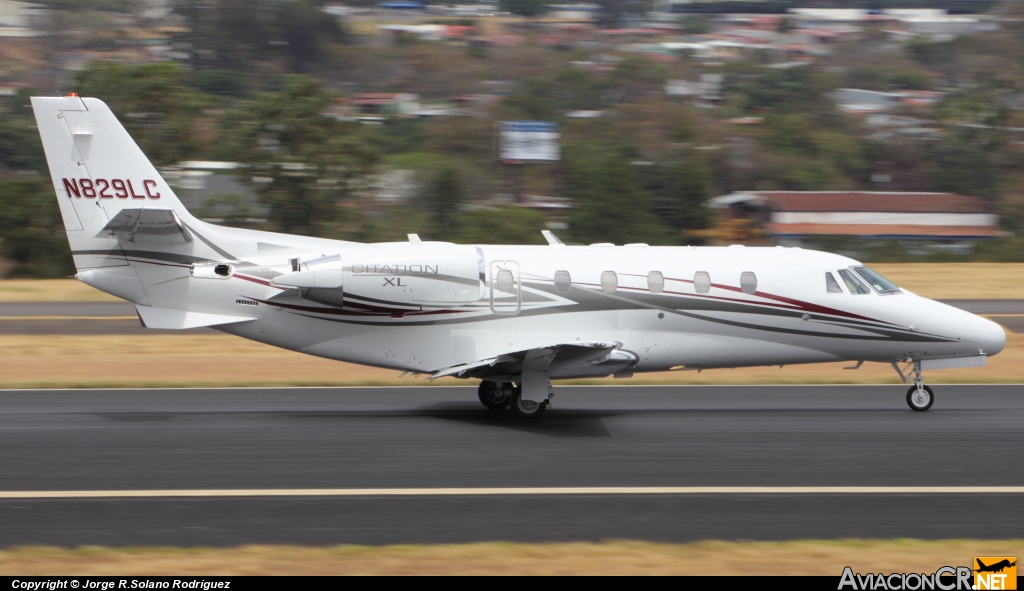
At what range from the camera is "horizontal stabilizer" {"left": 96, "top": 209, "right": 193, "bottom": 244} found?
615 inches

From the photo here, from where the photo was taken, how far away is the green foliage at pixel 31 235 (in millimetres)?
44812

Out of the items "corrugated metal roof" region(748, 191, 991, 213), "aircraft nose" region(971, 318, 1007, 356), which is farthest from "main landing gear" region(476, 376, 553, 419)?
"corrugated metal roof" region(748, 191, 991, 213)

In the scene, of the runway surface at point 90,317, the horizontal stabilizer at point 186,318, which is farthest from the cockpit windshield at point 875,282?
the runway surface at point 90,317

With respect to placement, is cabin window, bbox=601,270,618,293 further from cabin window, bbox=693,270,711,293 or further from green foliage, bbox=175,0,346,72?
green foliage, bbox=175,0,346,72

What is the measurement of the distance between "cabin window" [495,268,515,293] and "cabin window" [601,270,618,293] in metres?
1.30

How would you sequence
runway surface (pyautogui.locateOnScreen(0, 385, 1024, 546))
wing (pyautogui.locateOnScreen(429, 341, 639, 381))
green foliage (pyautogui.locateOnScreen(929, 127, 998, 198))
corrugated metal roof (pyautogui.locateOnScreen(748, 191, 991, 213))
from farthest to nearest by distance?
1. green foliage (pyautogui.locateOnScreen(929, 127, 998, 198))
2. corrugated metal roof (pyautogui.locateOnScreen(748, 191, 991, 213))
3. wing (pyautogui.locateOnScreen(429, 341, 639, 381))
4. runway surface (pyautogui.locateOnScreen(0, 385, 1024, 546))

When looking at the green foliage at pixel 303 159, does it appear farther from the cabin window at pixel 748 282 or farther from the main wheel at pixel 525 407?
the cabin window at pixel 748 282

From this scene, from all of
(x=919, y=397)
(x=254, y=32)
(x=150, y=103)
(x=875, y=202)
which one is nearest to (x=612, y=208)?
(x=875, y=202)

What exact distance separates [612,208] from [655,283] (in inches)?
1559

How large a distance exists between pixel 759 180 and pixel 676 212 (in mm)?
16181

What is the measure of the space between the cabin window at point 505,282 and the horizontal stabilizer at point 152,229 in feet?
14.6

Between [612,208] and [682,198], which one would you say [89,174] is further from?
[682,198]

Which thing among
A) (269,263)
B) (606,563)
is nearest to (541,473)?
(606,563)

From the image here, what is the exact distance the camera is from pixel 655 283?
53.3 feet
